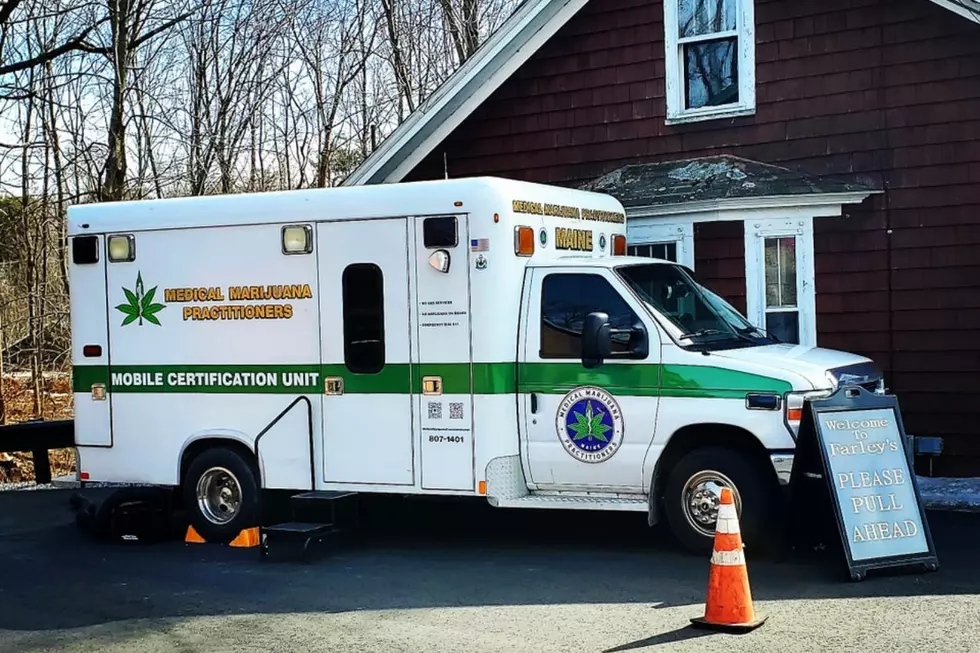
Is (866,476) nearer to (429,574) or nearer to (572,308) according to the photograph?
(572,308)

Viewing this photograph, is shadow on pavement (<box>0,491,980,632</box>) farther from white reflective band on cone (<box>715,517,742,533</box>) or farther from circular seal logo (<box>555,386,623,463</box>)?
circular seal logo (<box>555,386,623,463</box>)

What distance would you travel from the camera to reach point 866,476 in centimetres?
783

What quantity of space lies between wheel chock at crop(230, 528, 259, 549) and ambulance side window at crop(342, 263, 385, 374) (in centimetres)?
160

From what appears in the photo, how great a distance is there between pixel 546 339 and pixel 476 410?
73 centimetres

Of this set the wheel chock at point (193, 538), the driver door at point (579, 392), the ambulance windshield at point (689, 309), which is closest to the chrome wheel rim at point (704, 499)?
the driver door at point (579, 392)

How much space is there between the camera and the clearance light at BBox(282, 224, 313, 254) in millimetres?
9523

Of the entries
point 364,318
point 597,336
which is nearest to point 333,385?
point 364,318

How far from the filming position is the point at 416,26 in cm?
2847

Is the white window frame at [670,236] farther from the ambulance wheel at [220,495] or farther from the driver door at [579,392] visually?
the ambulance wheel at [220,495]

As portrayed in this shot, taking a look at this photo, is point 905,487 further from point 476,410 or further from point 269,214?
point 269,214

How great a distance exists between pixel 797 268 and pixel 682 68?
2597 mm

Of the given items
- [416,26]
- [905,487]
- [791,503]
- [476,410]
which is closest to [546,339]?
[476,410]

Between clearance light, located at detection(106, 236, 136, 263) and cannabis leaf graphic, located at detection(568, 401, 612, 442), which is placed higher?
clearance light, located at detection(106, 236, 136, 263)

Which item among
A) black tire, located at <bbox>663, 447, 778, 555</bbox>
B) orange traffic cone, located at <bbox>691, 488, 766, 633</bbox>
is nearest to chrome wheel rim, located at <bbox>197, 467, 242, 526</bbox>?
black tire, located at <bbox>663, 447, 778, 555</bbox>
